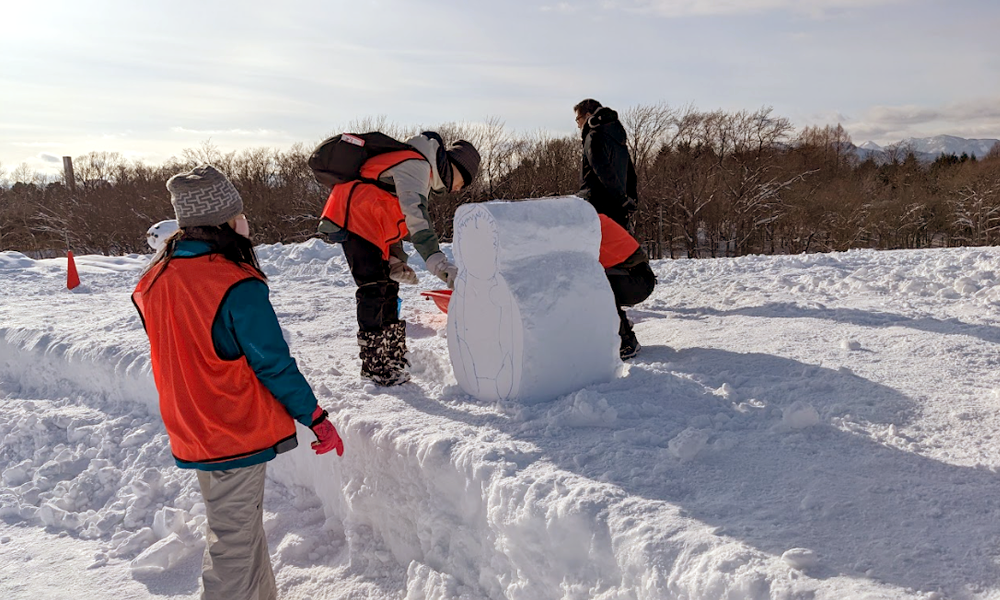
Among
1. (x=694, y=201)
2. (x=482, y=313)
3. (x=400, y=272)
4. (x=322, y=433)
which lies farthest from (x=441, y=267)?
(x=694, y=201)

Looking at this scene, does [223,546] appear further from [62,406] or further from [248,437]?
[62,406]

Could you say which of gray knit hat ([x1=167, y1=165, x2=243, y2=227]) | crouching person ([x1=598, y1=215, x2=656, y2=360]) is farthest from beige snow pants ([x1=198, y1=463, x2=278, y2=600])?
crouching person ([x1=598, y1=215, x2=656, y2=360])

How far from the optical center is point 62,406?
19.0ft

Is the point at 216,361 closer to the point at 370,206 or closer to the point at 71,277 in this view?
the point at 370,206

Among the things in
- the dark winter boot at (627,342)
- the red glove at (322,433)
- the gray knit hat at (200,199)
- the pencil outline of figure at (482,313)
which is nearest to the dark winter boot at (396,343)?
the pencil outline of figure at (482,313)

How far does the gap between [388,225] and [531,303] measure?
3.60 ft

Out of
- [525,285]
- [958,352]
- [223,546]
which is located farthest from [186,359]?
[958,352]

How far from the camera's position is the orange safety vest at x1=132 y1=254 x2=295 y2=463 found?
7.91 feet

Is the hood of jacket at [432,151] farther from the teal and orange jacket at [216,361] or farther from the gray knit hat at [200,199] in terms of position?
the teal and orange jacket at [216,361]

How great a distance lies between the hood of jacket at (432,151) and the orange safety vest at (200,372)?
5.88 ft

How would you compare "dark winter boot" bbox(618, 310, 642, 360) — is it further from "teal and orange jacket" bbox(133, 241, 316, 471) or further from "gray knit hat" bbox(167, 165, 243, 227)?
"gray knit hat" bbox(167, 165, 243, 227)

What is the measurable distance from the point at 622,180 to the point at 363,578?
3561 mm

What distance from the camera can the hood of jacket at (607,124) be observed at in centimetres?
520

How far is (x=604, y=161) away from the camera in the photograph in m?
5.24
